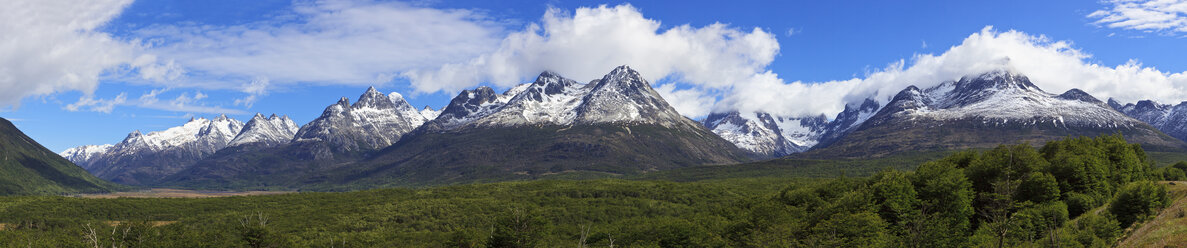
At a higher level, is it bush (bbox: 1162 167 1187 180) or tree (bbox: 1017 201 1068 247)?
bush (bbox: 1162 167 1187 180)

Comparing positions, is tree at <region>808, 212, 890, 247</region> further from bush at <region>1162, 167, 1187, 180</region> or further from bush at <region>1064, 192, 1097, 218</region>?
bush at <region>1162, 167, 1187, 180</region>

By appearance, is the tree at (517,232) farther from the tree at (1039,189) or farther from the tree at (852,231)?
the tree at (1039,189)

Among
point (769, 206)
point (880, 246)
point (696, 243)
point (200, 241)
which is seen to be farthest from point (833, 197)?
point (200, 241)

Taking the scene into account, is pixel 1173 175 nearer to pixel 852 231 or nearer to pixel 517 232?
pixel 852 231

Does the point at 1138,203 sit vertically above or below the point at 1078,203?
below

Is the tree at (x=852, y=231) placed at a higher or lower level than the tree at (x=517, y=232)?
lower

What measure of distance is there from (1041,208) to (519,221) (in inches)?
4237

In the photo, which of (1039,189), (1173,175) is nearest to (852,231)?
(1039,189)

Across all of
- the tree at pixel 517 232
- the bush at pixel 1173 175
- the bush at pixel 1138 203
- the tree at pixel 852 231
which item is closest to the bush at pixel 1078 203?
the bush at pixel 1138 203

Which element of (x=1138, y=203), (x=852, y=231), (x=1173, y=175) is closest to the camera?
(x=1138, y=203)

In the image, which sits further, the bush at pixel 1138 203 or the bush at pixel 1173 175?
the bush at pixel 1173 175

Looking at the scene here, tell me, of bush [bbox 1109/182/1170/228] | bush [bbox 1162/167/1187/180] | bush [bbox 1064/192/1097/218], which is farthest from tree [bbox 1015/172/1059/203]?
bush [bbox 1162/167/1187/180]

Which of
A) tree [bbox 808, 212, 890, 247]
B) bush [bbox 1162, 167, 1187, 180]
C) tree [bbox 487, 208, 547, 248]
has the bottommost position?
tree [bbox 808, 212, 890, 247]

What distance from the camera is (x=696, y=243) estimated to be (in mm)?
161375
